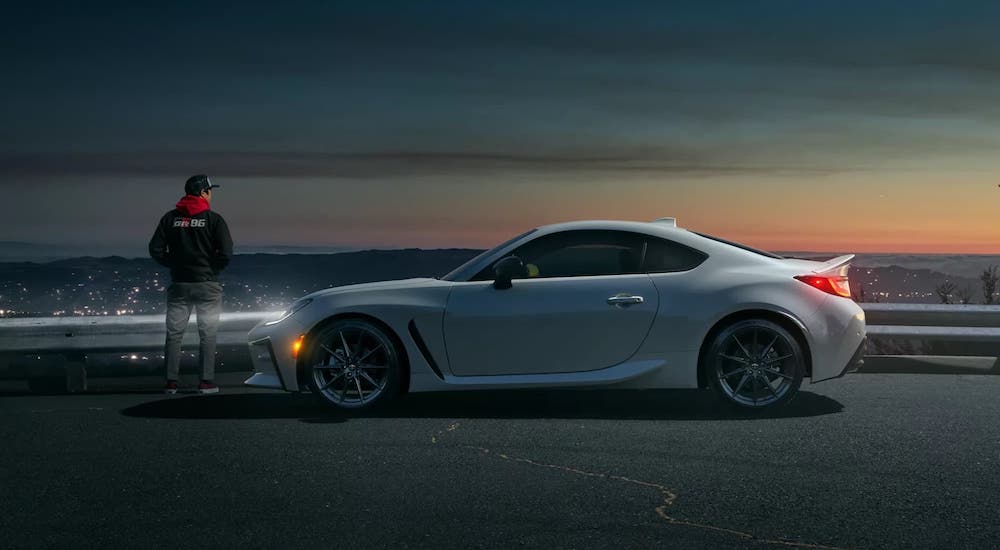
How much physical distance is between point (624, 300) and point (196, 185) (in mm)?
4208

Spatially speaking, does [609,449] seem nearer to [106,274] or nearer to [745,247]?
[745,247]

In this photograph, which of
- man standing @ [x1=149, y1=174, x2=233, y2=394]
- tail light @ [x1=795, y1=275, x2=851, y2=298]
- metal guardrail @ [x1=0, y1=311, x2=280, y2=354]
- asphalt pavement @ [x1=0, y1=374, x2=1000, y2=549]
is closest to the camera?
asphalt pavement @ [x1=0, y1=374, x2=1000, y2=549]

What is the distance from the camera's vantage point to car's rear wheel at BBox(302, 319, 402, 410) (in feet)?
29.0

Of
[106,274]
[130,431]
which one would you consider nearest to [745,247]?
[130,431]

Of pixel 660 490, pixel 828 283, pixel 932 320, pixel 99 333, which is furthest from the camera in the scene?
pixel 932 320

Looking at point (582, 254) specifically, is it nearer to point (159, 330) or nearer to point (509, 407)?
point (509, 407)

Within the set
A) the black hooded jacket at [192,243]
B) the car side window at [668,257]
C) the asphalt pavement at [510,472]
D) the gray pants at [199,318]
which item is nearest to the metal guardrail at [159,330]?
the gray pants at [199,318]

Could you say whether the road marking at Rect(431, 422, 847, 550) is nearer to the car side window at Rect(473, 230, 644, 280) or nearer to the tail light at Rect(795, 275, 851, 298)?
the car side window at Rect(473, 230, 644, 280)

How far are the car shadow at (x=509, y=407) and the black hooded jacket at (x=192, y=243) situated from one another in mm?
1144

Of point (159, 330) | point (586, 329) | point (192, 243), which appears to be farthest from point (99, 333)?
point (586, 329)

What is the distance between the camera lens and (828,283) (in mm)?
8820

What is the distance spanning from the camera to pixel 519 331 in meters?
8.67

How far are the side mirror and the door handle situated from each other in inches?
28.0

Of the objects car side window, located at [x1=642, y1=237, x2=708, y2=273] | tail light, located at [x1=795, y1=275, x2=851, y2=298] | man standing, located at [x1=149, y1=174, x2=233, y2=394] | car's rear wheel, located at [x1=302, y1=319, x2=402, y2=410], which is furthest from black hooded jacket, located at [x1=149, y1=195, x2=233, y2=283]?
tail light, located at [x1=795, y1=275, x2=851, y2=298]
